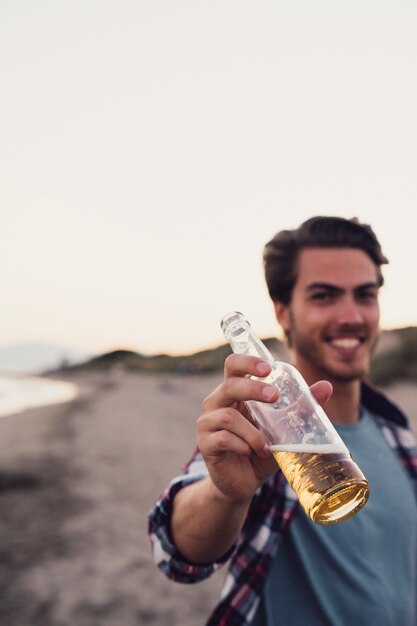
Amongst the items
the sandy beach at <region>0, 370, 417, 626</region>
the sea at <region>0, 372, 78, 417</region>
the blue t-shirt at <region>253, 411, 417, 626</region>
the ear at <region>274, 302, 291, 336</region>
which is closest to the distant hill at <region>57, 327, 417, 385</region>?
the ear at <region>274, 302, 291, 336</region>

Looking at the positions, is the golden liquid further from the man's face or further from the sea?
the sea

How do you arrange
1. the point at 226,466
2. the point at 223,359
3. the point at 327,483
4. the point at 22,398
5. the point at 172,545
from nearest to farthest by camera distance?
the point at 327,483
the point at 226,466
the point at 172,545
the point at 22,398
the point at 223,359

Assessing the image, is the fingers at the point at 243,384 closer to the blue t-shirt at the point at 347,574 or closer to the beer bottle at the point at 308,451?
the beer bottle at the point at 308,451

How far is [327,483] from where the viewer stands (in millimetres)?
1386

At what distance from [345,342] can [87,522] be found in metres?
5.40

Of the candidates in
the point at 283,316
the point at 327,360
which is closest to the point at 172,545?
the point at 327,360

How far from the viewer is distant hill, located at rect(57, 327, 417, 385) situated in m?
18.0

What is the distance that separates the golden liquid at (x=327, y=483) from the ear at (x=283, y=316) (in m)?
1.72

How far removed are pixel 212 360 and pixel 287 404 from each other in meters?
32.7

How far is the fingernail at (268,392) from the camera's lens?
144 centimetres

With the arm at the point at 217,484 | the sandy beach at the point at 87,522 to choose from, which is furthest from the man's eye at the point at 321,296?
the sandy beach at the point at 87,522

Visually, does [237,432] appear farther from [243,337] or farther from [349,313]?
[349,313]

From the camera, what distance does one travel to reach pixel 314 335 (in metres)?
2.91

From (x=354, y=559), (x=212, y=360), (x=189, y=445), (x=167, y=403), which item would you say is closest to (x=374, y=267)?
(x=354, y=559)
